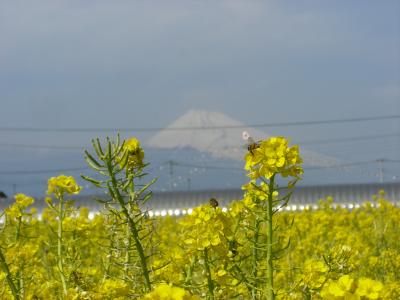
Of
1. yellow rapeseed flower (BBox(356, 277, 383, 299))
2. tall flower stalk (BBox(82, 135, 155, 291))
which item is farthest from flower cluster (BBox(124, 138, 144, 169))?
yellow rapeseed flower (BBox(356, 277, 383, 299))

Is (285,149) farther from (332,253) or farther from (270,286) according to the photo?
(332,253)

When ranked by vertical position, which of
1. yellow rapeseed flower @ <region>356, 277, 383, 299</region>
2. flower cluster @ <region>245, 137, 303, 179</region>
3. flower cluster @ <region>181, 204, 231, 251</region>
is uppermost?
flower cluster @ <region>245, 137, 303, 179</region>

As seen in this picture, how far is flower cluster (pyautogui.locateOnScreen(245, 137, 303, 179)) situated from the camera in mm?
2428

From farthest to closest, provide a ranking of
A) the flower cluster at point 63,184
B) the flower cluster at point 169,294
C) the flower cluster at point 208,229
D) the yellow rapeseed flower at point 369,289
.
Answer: the flower cluster at point 63,184, the flower cluster at point 208,229, the yellow rapeseed flower at point 369,289, the flower cluster at point 169,294

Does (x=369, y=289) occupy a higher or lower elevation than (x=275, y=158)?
lower

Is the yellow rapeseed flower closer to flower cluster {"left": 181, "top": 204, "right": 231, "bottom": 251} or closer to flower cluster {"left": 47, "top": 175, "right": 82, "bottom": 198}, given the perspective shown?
flower cluster {"left": 181, "top": 204, "right": 231, "bottom": 251}

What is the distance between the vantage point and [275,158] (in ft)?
7.99

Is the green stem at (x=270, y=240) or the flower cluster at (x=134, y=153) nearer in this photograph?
the green stem at (x=270, y=240)

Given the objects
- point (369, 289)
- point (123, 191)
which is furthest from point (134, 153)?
point (369, 289)

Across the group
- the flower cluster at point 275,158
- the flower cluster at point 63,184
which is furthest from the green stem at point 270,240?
the flower cluster at point 63,184

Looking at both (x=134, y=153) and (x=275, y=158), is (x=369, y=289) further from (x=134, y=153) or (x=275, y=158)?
(x=134, y=153)

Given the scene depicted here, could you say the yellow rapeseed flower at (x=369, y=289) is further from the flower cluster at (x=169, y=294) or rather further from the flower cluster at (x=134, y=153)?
the flower cluster at (x=134, y=153)

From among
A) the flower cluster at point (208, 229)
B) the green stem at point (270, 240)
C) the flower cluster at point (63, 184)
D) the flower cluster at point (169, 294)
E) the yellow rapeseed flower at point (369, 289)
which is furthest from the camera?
the flower cluster at point (63, 184)

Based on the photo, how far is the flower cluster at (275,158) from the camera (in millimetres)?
2428
